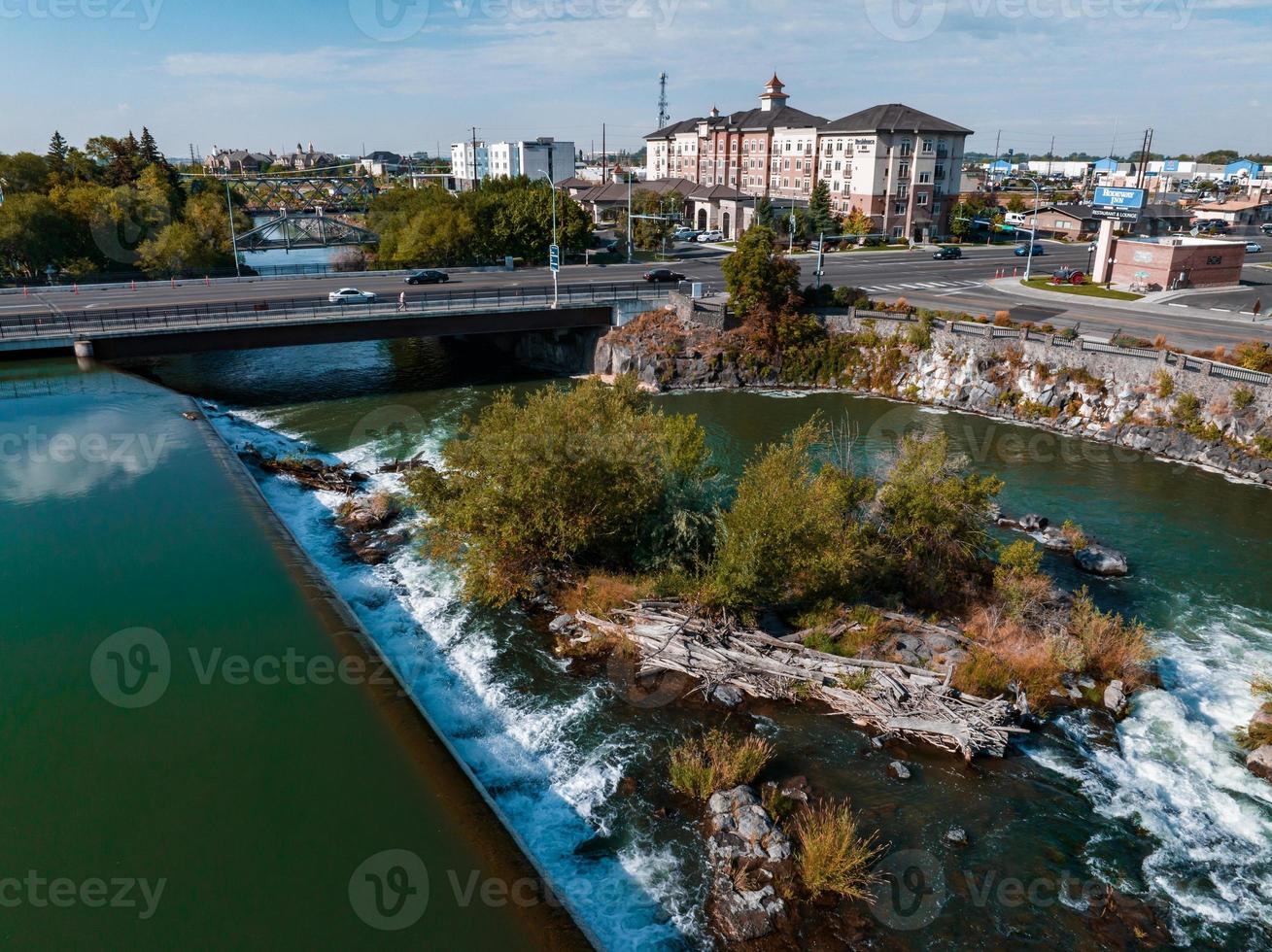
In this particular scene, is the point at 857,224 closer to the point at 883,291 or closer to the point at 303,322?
the point at 883,291

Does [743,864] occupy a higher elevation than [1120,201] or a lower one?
lower

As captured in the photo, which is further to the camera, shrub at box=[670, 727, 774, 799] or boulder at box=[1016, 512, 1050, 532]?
boulder at box=[1016, 512, 1050, 532]

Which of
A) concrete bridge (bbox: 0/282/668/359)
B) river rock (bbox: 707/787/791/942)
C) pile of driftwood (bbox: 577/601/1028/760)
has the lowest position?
river rock (bbox: 707/787/791/942)

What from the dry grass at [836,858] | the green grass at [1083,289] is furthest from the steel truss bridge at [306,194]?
the dry grass at [836,858]

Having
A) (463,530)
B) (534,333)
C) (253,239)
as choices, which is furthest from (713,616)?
(253,239)

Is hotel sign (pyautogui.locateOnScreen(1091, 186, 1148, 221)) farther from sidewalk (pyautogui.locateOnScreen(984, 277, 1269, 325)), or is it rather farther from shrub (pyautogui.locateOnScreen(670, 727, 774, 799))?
shrub (pyautogui.locateOnScreen(670, 727, 774, 799))

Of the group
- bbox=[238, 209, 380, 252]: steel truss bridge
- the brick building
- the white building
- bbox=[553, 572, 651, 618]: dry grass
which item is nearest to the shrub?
bbox=[553, 572, 651, 618]: dry grass

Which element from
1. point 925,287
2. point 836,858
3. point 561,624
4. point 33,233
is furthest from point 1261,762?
point 33,233
